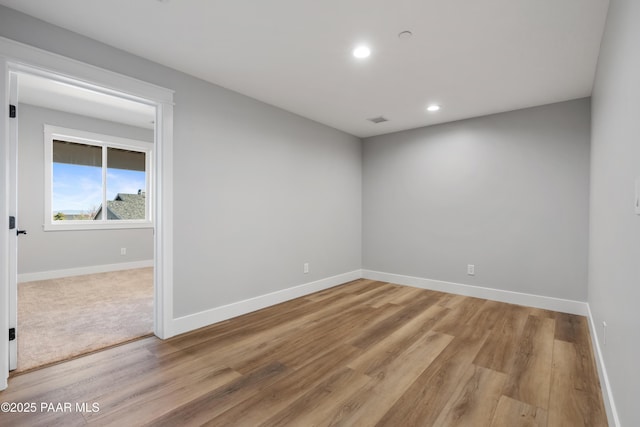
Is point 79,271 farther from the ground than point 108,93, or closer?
closer

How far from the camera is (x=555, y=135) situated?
139 inches

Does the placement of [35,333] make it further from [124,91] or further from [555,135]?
[555,135]

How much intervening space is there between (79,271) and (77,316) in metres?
2.45

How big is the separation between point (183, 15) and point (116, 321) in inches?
116

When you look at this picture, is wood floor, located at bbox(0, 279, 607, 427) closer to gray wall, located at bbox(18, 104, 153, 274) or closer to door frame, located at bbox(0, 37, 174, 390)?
door frame, located at bbox(0, 37, 174, 390)

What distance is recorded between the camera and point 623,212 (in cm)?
143

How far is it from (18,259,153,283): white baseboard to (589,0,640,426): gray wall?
6632 mm

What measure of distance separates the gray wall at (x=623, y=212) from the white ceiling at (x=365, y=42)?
51cm

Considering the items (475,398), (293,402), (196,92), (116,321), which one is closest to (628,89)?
(475,398)

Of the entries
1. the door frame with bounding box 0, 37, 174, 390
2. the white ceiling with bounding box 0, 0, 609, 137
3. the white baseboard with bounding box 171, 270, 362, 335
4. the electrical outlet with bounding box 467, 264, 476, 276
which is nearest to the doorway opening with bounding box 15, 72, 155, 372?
the white baseboard with bounding box 171, 270, 362, 335

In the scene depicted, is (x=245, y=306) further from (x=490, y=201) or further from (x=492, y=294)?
(x=490, y=201)

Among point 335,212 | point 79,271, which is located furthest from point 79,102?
point 335,212

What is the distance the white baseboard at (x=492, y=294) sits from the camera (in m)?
3.45

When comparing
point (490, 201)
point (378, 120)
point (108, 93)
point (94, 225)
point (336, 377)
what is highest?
point (378, 120)
